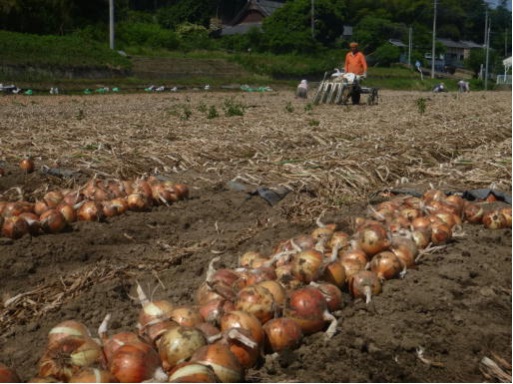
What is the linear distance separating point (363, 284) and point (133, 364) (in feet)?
4.76

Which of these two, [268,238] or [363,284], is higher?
[363,284]

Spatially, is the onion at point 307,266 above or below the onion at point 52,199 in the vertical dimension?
above

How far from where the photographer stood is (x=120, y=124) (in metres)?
12.4

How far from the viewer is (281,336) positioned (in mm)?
2822

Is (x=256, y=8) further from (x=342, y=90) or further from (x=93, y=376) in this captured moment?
(x=93, y=376)

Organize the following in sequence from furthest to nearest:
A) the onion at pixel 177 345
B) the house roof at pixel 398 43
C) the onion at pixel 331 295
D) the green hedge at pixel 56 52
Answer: the house roof at pixel 398 43, the green hedge at pixel 56 52, the onion at pixel 331 295, the onion at pixel 177 345

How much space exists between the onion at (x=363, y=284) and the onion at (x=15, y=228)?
2.75 m

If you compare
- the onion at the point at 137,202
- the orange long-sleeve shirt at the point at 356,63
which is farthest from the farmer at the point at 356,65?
the onion at the point at 137,202

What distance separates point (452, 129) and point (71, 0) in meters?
38.3

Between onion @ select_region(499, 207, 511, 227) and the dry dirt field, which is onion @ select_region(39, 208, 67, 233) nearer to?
the dry dirt field

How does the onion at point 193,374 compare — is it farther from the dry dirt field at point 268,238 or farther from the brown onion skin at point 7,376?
the brown onion skin at point 7,376

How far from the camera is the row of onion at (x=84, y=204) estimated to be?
16.7ft

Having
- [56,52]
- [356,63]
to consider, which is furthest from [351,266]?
[56,52]

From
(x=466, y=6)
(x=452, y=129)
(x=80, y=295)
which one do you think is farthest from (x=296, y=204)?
(x=466, y=6)
